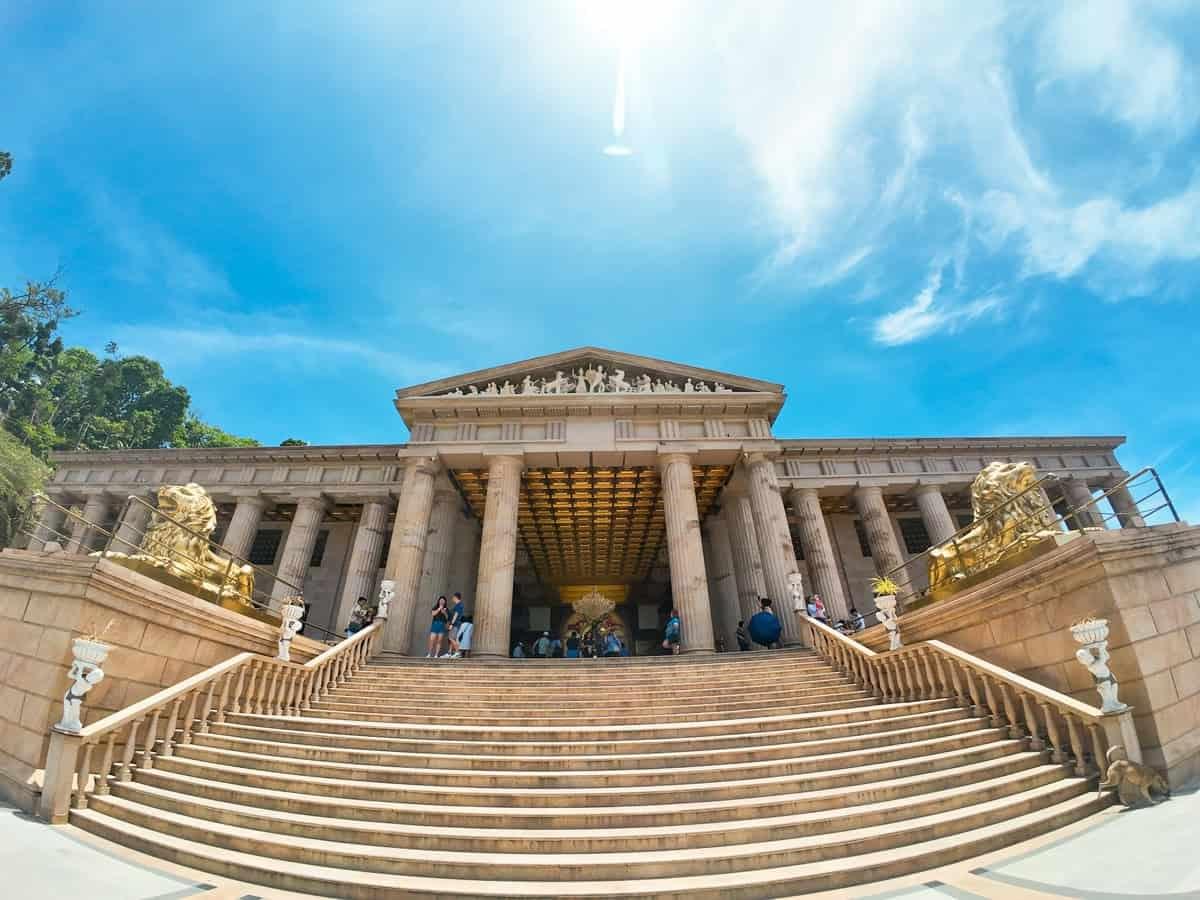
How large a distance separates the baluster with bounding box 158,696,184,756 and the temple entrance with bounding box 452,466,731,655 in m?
13.9

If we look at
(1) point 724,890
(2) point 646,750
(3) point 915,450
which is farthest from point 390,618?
(3) point 915,450

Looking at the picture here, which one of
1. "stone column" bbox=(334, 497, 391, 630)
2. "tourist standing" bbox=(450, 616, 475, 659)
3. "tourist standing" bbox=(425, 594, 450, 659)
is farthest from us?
"stone column" bbox=(334, 497, 391, 630)

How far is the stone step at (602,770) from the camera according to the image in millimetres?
5914

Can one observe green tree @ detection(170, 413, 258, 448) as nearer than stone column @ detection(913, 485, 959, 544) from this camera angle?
No

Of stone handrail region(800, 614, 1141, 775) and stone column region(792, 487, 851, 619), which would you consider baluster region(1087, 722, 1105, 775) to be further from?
stone column region(792, 487, 851, 619)

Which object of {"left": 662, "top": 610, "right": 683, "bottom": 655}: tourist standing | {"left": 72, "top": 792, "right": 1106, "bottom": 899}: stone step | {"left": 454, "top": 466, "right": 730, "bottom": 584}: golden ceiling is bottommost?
{"left": 72, "top": 792, "right": 1106, "bottom": 899}: stone step

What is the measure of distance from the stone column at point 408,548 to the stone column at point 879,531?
19.2m

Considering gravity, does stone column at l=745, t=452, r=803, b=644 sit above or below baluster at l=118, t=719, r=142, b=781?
above

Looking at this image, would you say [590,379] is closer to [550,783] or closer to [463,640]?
[463,640]

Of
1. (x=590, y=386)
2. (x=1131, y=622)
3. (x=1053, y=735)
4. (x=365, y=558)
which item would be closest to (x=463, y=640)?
(x=365, y=558)

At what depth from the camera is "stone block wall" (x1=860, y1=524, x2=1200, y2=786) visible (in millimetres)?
5879

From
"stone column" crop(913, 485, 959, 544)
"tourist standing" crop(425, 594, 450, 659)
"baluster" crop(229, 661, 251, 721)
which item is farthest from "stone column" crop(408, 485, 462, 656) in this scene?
"stone column" crop(913, 485, 959, 544)

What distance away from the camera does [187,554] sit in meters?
9.87

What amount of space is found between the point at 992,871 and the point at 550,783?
14.1ft
